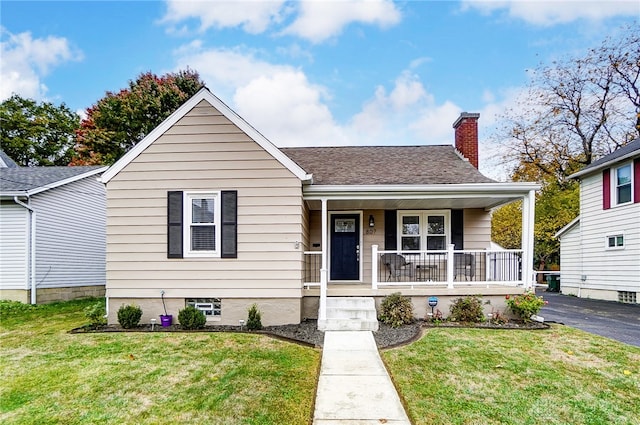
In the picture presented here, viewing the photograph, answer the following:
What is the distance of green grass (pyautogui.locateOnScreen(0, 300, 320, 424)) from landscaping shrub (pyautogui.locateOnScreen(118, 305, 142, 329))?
52 cm

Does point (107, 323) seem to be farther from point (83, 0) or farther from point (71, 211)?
point (83, 0)

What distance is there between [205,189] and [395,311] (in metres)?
4.70

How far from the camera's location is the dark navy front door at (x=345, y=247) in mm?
9906

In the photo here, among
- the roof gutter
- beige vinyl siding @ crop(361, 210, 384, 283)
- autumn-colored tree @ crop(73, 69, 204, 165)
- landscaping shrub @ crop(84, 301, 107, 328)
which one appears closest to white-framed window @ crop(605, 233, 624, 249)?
the roof gutter

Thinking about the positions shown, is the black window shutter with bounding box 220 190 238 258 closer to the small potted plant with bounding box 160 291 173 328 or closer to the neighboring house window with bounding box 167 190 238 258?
the neighboring house window with bounding box 167 190 238 258

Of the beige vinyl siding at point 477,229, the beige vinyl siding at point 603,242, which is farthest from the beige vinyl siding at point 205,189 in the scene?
the beige vinyl siding at point 603,242

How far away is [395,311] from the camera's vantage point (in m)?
7.51

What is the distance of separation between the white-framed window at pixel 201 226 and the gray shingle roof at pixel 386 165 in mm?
2366

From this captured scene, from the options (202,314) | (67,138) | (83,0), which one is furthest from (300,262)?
(67,138)

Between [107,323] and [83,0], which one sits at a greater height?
[83,0]

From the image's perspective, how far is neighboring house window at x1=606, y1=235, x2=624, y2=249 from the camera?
1211 cm

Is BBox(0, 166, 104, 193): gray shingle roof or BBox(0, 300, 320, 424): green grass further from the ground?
BBox(0, 166, 104, 193): gray shingle roof

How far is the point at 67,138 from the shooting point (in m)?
28.3

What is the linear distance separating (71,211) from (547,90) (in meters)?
24.9
